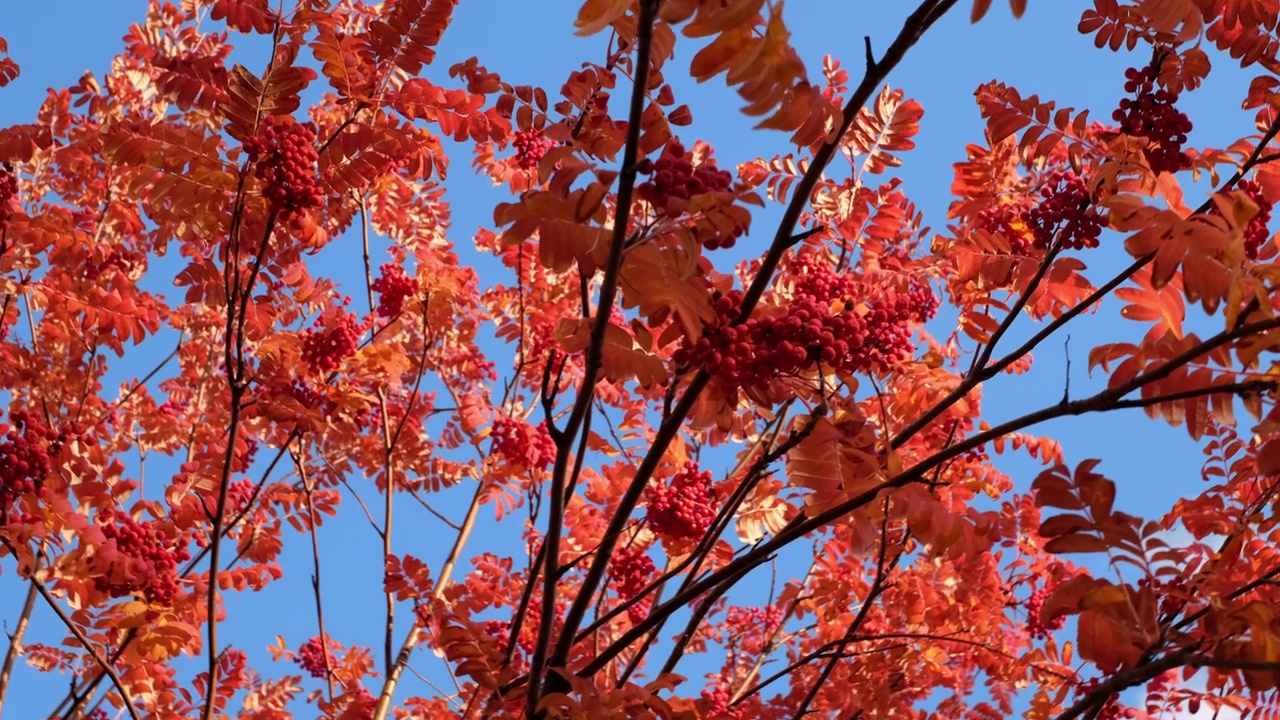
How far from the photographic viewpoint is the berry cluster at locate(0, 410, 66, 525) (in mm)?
3139

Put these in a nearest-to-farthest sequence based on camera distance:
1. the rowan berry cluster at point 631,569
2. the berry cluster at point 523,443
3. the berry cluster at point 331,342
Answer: the rowan berry cluster at point 631,569 → the berry cluster at point 331,342 → the berry cluster at point 523,443

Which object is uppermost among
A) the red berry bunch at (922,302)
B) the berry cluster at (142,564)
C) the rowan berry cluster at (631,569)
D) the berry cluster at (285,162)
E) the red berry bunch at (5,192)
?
the red berry bunch at (5,192)

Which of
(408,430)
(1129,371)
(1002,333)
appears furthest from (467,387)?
(1129,371)

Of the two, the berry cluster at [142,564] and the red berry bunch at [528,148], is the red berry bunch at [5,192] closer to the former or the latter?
the berry cluster at [142,564]

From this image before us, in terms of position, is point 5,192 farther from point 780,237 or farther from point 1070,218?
point 1070,218

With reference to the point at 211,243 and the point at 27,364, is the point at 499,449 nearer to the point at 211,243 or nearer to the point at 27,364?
the point at 211,243

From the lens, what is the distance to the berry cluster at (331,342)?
15.1ft

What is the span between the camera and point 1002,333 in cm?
265

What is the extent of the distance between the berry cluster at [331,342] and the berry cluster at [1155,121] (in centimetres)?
323

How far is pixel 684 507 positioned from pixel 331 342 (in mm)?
1928

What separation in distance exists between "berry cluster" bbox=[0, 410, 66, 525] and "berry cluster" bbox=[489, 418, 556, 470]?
2310 mm

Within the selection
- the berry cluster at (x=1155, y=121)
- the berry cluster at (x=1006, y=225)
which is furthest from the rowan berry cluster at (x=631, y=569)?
the berry cluster at (x=1155, y=121)

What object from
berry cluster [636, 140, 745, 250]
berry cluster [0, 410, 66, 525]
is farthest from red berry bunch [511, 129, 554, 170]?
berry cluster [636, 140, 745, 250]

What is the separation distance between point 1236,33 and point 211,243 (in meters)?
3.19
